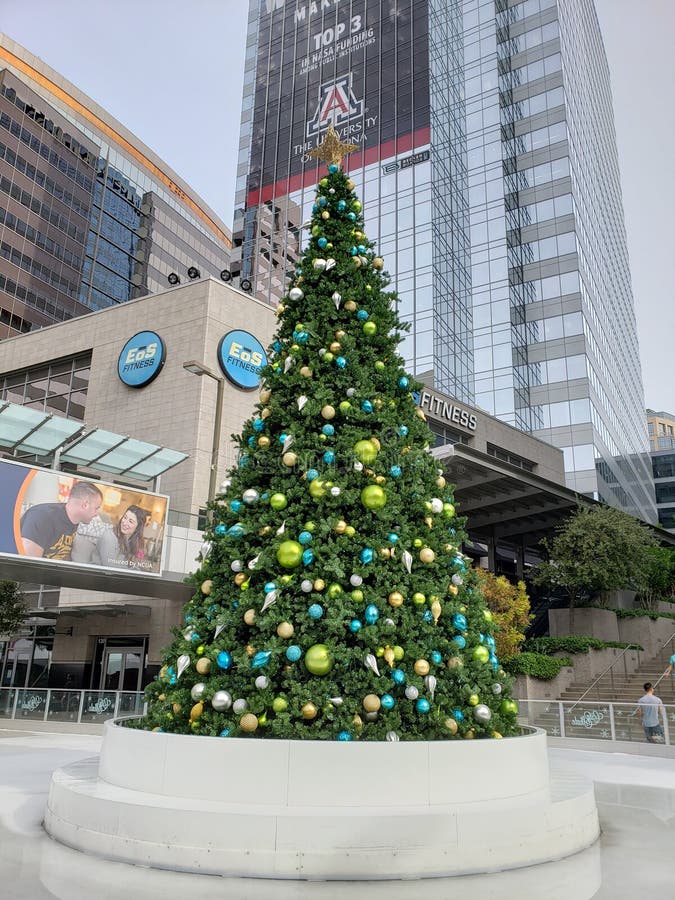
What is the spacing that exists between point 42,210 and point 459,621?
3070 inches

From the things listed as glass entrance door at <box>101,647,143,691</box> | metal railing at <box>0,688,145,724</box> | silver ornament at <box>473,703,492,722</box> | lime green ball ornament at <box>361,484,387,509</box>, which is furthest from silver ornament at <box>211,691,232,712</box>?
glass entrance door at <box>101,647,143,691</box>

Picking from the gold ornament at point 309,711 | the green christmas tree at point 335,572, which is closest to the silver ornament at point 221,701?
the green christmas tree at point 335,572

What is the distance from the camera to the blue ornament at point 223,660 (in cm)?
609

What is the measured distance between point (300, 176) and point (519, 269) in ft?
91.9

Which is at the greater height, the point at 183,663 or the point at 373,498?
the point at 373,498

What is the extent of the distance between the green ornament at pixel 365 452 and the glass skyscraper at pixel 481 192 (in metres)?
46.6

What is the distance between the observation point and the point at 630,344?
274 feet

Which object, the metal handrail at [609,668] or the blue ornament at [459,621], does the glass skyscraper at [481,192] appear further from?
the blue ornament at [459,621]

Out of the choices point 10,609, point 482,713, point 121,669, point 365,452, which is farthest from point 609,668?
point 10,609

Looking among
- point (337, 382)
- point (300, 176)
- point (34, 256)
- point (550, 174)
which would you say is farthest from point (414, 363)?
point (337, 382)

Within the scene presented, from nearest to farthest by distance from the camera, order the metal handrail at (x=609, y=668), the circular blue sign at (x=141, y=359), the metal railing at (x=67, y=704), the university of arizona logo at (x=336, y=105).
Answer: the metal railing at (x=67, y=704)
the metal handrail at (x=609, y=668)
the circular blue sign at (x=141, y=359)
the university of arizona logo at (x=336, y=105)

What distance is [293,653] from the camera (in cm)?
585

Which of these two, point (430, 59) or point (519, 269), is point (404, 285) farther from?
point (430, 59)

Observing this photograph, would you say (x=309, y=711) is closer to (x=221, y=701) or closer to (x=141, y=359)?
(x=221, y=701)
